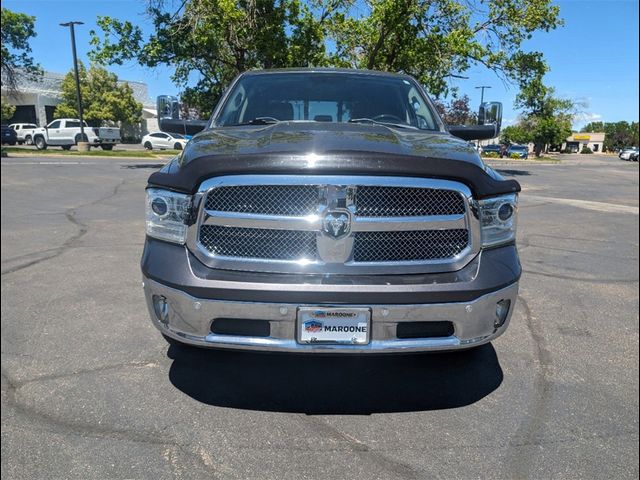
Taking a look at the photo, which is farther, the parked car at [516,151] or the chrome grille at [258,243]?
the parked car at [516,151]

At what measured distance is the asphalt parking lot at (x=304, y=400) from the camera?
227 cm

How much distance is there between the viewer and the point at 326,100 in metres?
4.09

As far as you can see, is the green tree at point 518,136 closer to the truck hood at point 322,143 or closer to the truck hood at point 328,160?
the truck hood at point 322,143

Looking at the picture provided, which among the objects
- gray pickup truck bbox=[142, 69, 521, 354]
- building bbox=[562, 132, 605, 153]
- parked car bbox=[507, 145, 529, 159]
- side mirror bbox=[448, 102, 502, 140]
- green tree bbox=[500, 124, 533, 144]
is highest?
side mirror bbox=[448, 102, 502, 140]

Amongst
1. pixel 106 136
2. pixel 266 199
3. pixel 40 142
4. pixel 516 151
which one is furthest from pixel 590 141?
pixel 266 199

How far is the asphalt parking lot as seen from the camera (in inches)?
89.4

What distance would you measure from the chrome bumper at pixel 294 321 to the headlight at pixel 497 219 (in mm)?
286

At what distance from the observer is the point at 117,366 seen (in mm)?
3084

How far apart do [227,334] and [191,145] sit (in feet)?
3.95

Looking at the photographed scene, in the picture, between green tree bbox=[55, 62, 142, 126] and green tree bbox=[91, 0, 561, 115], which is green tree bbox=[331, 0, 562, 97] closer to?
green tree bbox=[91, 0, 561, 115]

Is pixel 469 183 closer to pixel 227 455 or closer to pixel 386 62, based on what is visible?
pixel 227 455

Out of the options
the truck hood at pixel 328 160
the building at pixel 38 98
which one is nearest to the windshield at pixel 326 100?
the truck hood at pixel 328 160

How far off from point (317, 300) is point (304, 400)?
0.76 meters

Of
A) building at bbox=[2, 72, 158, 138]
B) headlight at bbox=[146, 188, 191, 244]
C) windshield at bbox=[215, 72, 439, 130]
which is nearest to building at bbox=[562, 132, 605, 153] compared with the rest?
building at bbox=[2, 72, 158, 138]
